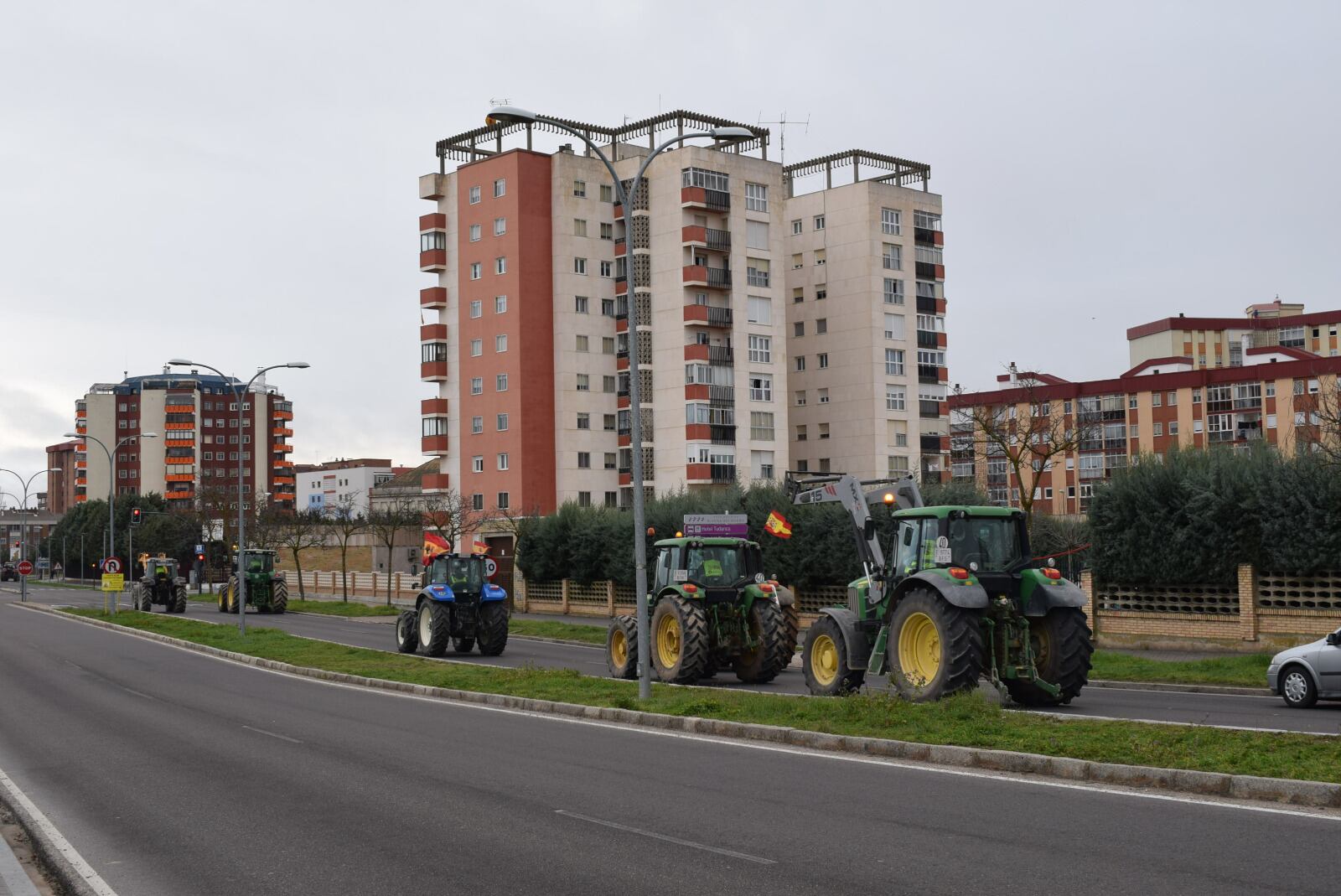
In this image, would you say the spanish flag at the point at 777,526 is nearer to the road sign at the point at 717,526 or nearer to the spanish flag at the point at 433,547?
the road sign at the point at 717,526

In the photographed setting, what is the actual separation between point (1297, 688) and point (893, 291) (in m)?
62.9

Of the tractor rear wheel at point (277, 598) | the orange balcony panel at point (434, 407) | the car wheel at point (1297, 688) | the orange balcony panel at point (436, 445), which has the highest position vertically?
the orange balcony panel at point (434, 407)

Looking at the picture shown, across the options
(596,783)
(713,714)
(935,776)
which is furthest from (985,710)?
(596,783)

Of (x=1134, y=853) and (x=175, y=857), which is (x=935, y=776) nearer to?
(x=1134, y=853)

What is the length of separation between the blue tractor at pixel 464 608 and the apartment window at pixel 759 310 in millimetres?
45812

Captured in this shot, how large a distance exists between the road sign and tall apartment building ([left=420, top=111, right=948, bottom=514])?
4361 cm

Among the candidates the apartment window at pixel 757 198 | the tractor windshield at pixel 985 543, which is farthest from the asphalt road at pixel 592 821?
the apartment window at pixel 757 198

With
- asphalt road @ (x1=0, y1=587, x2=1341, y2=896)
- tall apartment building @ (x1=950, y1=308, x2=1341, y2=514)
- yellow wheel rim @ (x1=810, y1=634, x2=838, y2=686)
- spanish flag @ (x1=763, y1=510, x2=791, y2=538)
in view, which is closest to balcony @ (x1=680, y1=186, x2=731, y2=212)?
tall apartment building @ (x1=950, y1=308, x2=1341, y2=514)

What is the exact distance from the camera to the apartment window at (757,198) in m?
74.6

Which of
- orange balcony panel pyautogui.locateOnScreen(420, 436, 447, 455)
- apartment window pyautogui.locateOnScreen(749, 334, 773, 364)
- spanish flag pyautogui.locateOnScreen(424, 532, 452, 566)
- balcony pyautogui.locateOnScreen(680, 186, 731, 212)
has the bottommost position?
spanish flag pyautogui.locateOnScreen(424, 532, 452, 566)

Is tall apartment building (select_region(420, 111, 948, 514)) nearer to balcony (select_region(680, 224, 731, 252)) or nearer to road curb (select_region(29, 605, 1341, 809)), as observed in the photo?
balcony (select_region(680, 224, 731, 252))

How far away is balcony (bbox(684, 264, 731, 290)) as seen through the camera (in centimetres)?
7169

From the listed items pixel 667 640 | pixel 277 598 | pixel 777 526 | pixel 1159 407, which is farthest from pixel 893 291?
pixel 667 640

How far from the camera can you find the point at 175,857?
9.25 meters
